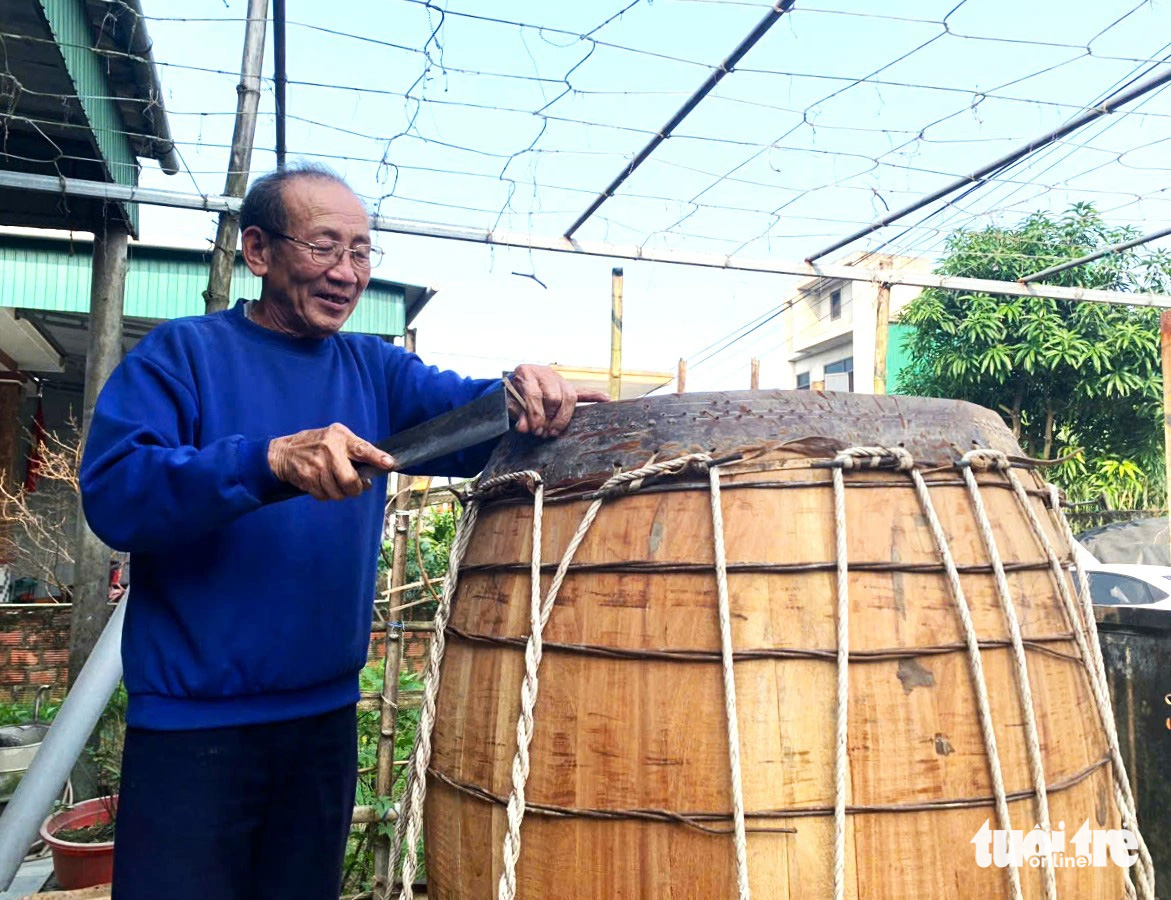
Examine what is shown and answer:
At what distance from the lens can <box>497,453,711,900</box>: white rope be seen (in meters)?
1.43

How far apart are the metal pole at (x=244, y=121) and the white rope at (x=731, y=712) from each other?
331cm

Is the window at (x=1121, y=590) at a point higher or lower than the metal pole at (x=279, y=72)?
A: lower

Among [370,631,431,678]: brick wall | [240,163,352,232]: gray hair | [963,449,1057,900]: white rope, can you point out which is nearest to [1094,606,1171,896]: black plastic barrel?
[963,449,1057,900]: white rope

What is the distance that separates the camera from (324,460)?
1.39m

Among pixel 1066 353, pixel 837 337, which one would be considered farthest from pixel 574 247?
pixel 837 337

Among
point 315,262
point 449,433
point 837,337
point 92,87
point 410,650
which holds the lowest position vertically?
point 410,650

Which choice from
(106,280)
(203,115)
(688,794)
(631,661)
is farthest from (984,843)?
(106,280)

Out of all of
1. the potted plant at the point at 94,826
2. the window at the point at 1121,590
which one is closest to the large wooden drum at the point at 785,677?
→ the potted plant at the point at 94,826

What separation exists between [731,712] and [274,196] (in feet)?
4.52

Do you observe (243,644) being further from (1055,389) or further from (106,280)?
(1055,389)

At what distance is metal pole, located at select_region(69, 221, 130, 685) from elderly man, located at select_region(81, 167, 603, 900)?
3450 millimetres

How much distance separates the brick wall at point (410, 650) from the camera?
7598 mm

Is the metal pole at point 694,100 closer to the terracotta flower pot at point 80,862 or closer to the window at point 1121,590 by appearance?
the terracotta flower pot at point 80,862

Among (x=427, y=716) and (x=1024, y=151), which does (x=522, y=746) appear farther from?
(x=1024, y=151)
